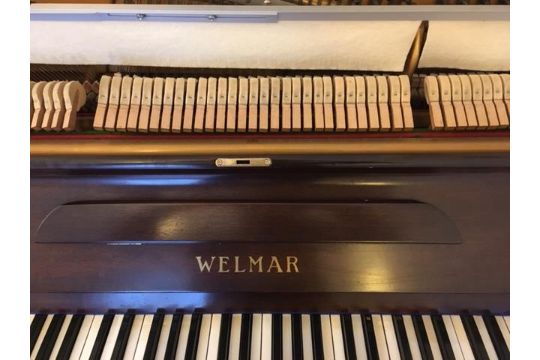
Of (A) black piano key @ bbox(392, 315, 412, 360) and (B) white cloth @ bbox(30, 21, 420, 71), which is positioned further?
(B) white cloth @ bbox(30, 21, 420, 71)

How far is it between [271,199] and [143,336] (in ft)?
1.81

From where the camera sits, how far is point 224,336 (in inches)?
45.2

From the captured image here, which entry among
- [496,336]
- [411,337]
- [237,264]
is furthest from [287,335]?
[496,336]

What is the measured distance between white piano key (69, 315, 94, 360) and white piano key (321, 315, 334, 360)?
70cm

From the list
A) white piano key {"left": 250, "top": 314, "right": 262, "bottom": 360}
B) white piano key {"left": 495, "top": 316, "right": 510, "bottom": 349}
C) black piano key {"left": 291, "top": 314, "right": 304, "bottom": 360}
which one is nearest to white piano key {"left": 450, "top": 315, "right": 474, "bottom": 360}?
white piano key {"left": 495, "top": 316, "right": 510, "bottom": 349}

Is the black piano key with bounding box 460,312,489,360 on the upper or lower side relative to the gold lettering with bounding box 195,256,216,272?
lower

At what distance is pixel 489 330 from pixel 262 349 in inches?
26.2

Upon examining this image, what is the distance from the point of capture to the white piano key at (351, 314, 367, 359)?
43.8 inches

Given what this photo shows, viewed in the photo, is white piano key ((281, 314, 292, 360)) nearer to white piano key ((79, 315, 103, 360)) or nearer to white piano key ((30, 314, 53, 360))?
white piano key ((79, 315, 103, 360))

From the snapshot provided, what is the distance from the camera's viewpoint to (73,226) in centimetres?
119

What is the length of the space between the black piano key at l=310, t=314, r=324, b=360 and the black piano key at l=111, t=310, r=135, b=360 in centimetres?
54

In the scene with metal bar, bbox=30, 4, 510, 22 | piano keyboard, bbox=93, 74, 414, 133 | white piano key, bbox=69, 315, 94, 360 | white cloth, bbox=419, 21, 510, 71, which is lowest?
white piano key, bbox=69, 315, 94, 360

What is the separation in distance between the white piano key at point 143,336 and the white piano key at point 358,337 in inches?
23.9

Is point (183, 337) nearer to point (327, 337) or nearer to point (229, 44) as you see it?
point (327, 337)
